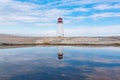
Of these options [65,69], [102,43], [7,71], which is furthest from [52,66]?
[102,43]

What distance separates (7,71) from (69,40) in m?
23.7

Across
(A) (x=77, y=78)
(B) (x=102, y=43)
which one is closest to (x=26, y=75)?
(A) (x=77, y=78)

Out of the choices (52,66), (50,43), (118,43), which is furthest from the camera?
(50,43)

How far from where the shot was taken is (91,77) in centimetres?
1240

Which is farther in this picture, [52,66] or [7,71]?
[52,66]

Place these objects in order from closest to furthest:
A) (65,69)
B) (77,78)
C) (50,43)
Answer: (77,78), (65,69), (50,43)

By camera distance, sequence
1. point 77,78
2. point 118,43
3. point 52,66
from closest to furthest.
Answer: point 77,78 → point 52,66 → point 118,43

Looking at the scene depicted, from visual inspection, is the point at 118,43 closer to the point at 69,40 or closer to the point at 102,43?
the point at 102,43

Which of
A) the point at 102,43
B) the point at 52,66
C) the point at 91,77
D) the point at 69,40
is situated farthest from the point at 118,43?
the point at 91,77

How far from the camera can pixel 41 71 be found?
14.0 m

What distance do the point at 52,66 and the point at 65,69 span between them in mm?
1405

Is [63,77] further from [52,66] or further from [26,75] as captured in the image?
[52,66]

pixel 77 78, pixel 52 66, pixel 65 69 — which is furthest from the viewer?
pixel 52 66

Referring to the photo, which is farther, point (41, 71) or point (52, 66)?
point (52, 66)
